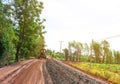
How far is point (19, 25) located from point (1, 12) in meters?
17.1

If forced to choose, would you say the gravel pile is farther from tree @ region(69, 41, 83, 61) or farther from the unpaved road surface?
tree @ region(69, 41, 83, 61)

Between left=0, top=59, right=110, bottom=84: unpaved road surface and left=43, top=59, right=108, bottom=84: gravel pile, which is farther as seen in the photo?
left=43, top=59, right=108, bottom=84: gravel pile

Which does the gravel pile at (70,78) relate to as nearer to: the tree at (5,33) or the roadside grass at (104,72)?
the roadside grass at (104,72)

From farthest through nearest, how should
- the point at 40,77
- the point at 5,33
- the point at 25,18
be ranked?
the point at 25,18 < the point at 5,33 < the point at 40,77

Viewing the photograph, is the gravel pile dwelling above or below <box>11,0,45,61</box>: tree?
below

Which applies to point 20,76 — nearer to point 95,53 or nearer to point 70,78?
point 70,78

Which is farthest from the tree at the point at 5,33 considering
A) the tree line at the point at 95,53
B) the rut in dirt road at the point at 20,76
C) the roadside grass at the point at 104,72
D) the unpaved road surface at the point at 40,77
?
the tree line at the point at 95,53

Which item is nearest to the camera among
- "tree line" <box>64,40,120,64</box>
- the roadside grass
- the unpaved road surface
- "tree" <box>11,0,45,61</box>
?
the unpaved road surface

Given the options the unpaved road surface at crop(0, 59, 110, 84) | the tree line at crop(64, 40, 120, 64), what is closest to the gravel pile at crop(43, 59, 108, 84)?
the unpaved road surface at crop(0, 59, 110, 84)

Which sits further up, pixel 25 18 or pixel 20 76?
pixel 25 18

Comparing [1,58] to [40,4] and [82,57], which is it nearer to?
[40,4]

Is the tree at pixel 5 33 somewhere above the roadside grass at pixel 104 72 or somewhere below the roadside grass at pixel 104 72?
above

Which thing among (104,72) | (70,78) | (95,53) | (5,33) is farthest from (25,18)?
(95,53)

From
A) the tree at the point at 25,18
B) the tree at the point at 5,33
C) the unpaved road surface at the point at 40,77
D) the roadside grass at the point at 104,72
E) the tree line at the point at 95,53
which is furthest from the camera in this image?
the tree line at the point at 95,53
